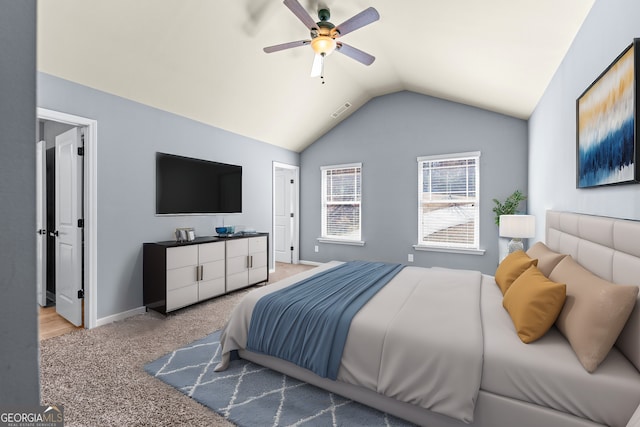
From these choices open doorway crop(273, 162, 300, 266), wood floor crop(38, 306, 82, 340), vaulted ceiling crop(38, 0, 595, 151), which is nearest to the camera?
vaulted ceiling crop(38, 0, 595, 151)

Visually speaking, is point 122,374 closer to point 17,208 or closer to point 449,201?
point 17,208

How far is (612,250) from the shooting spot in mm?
1560

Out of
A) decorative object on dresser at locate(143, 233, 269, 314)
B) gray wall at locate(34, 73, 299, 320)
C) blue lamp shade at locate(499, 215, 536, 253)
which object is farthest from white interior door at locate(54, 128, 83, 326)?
blue lamp shade at locate(499, 215, 536, 253)

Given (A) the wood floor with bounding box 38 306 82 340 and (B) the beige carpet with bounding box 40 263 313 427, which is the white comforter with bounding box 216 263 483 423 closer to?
(B) the beige carpet with bounding box 40 263 313 427

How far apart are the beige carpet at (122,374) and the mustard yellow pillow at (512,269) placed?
216cm

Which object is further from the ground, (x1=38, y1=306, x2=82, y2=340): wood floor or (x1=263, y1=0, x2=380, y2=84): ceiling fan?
(x1=263, y1=0, x2=380, y2=84): ceiling fan

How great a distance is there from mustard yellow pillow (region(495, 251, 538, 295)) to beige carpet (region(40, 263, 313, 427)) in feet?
7.09

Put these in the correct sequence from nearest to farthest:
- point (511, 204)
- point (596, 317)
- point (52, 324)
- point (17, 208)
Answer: point (17, 208), point (596, 317), point (52, 324), point (511, 204)

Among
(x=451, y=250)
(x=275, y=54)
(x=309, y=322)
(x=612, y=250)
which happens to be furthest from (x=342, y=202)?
(x=612, y=250)

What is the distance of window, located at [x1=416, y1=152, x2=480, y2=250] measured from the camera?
14.8 ft

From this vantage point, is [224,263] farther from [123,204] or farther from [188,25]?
[188,25]

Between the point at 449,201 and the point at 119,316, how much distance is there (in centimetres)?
466

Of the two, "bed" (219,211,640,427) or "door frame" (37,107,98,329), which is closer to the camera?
"bed" (219,211,640,427)

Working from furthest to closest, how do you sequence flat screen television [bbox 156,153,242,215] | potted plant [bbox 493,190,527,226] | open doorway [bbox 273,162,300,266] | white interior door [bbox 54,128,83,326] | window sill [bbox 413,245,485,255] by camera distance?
open doorway [bbox 273,162,300,266] → window sill [bbox 413,245,485,255] → potted plant [bbox 493,190,527,226] → flat screen television [bbox 156,153,242,215] → white interior door [bbox 54,128,83,326]
